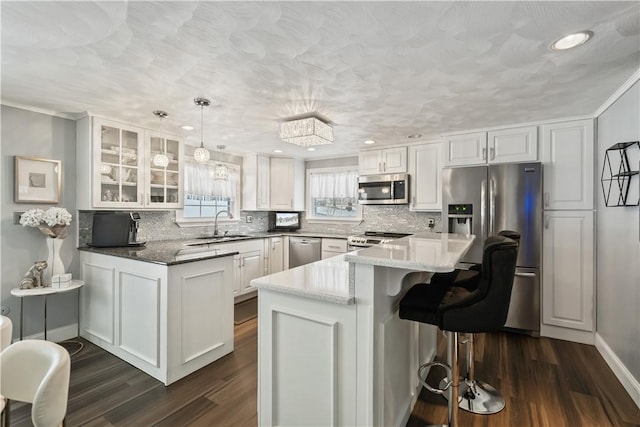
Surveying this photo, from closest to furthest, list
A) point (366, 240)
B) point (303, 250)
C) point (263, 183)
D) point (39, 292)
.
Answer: point (39, 292)
point (366, 240)
point (303, 250)
point (263, 183)

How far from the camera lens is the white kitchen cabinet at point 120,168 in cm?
293

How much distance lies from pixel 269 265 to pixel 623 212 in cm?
404

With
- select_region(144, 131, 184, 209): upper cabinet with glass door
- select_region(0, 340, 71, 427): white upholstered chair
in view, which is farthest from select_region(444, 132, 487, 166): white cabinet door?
select_region(0, 340, 71, 427): white upholstered chair

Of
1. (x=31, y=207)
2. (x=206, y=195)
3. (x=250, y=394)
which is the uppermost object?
(x=206, y=195)

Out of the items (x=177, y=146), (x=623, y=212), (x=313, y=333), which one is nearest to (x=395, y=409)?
(x=313, y=333)

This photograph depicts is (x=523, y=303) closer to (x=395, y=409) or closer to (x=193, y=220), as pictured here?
(x=395, y=409)

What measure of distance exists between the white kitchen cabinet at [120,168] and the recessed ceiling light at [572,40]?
3605 millimetres

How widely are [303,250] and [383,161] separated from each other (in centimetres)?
185

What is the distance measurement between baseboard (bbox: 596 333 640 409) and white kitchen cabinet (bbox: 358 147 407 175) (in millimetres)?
2694

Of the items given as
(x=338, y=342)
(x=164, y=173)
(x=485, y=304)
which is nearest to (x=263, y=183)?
(x=164, y=173)

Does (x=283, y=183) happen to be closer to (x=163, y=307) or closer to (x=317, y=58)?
(x=163, y=307)

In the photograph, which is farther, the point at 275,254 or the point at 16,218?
the point at 275,254

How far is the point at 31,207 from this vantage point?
2775 millimetres

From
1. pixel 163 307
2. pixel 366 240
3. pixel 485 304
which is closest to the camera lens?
pixel 485 304
